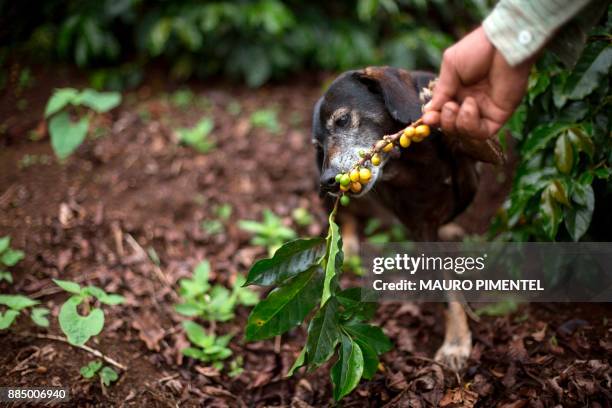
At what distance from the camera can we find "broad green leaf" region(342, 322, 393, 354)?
97.5 inches

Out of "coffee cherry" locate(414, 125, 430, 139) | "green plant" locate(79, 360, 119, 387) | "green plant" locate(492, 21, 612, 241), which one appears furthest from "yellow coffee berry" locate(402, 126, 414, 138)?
"green plant" locate(79, 360, 119, 387)

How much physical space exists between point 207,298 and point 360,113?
4.92 ft

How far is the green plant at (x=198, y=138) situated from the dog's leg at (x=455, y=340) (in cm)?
266

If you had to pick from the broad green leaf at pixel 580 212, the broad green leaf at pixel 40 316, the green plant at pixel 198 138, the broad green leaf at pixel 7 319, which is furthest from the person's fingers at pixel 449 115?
the green plant at pixel 198 138

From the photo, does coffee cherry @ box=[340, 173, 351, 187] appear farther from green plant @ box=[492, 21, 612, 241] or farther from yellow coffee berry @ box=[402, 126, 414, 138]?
green plant @ box=[492, 21, 612, 241]

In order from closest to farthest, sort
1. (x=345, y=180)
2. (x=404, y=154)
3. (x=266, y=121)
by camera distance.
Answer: (x=345, y=180) → (x=404, y=154) → (x=266, y=121)

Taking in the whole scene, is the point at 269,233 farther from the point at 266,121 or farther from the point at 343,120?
the point at 266,121

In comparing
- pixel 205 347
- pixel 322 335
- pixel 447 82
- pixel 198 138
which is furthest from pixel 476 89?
pixel 198 138

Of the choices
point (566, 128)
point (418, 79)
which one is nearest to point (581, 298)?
point (566, 128)

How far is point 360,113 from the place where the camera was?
2887mm

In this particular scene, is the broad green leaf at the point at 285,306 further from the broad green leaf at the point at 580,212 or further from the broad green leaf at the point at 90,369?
the broad green leaf at the point at 580,212

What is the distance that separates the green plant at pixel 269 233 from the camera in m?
4.02

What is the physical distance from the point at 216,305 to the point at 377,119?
1499 mm

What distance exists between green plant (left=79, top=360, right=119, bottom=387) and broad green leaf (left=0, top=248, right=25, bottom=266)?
95 centimetres
